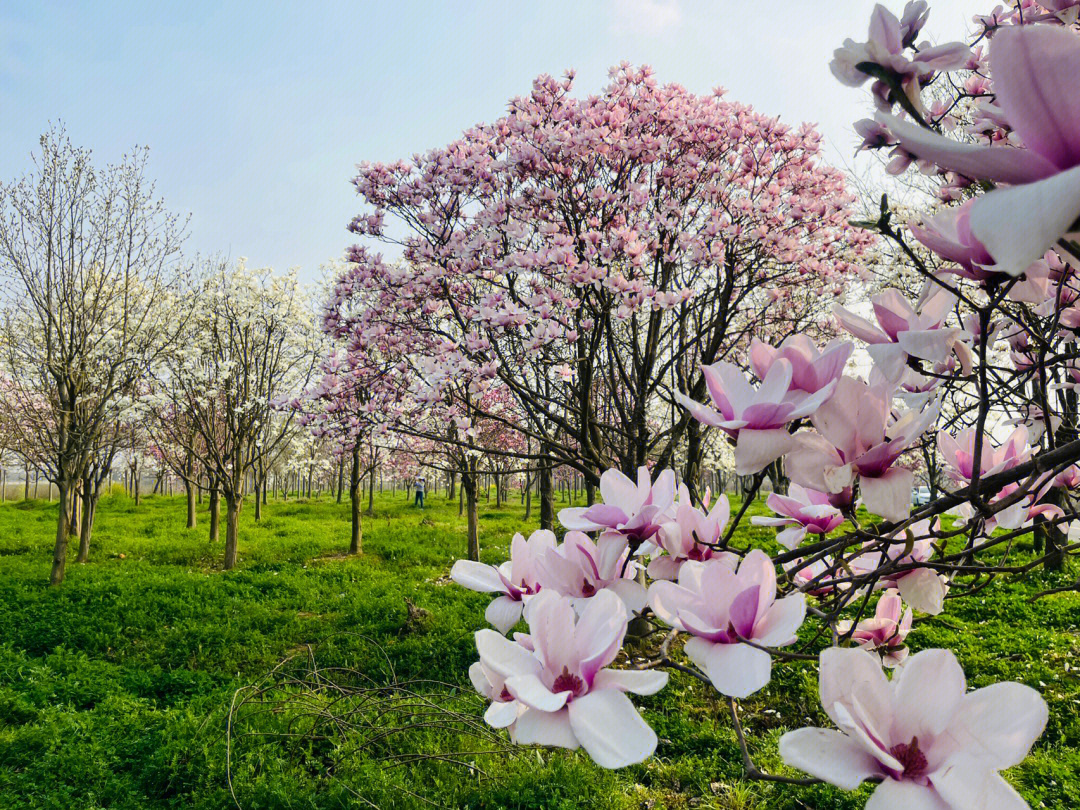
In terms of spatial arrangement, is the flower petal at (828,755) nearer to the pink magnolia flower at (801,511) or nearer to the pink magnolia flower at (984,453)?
the pink magnolia flower at (801,511)

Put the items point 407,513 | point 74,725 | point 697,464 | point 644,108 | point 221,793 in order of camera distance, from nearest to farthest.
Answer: point 221,793
point 74,725
point 644,108
point 697,464
point 407,513

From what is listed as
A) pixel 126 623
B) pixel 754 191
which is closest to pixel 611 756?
pixel 754 191

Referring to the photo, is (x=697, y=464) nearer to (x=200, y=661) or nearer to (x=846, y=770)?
(x=200, y=661)

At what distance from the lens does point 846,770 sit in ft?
1.51

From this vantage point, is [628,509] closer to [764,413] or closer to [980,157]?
[764,413]

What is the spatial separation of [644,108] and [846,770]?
17.3 feet

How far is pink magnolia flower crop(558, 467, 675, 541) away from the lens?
71 cm

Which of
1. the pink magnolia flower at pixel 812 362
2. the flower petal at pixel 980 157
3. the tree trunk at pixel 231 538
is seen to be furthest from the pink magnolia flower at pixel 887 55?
the tree trunk at pixel 231 538

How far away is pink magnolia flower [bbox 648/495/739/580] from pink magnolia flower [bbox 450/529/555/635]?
13 centimetres

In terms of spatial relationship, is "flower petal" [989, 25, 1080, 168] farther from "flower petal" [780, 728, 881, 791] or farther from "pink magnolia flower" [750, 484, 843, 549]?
"pink magnolia flower" [750, 484, 843, 549]

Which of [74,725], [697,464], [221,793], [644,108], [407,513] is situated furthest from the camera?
[407,513]

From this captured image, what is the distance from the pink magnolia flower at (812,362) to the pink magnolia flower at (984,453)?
15.6 inches

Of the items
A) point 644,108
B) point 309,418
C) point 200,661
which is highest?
point 644,108

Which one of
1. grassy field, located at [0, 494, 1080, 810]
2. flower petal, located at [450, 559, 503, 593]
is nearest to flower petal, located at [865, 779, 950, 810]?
flower petal, located at [450, 559, 503, 593]
